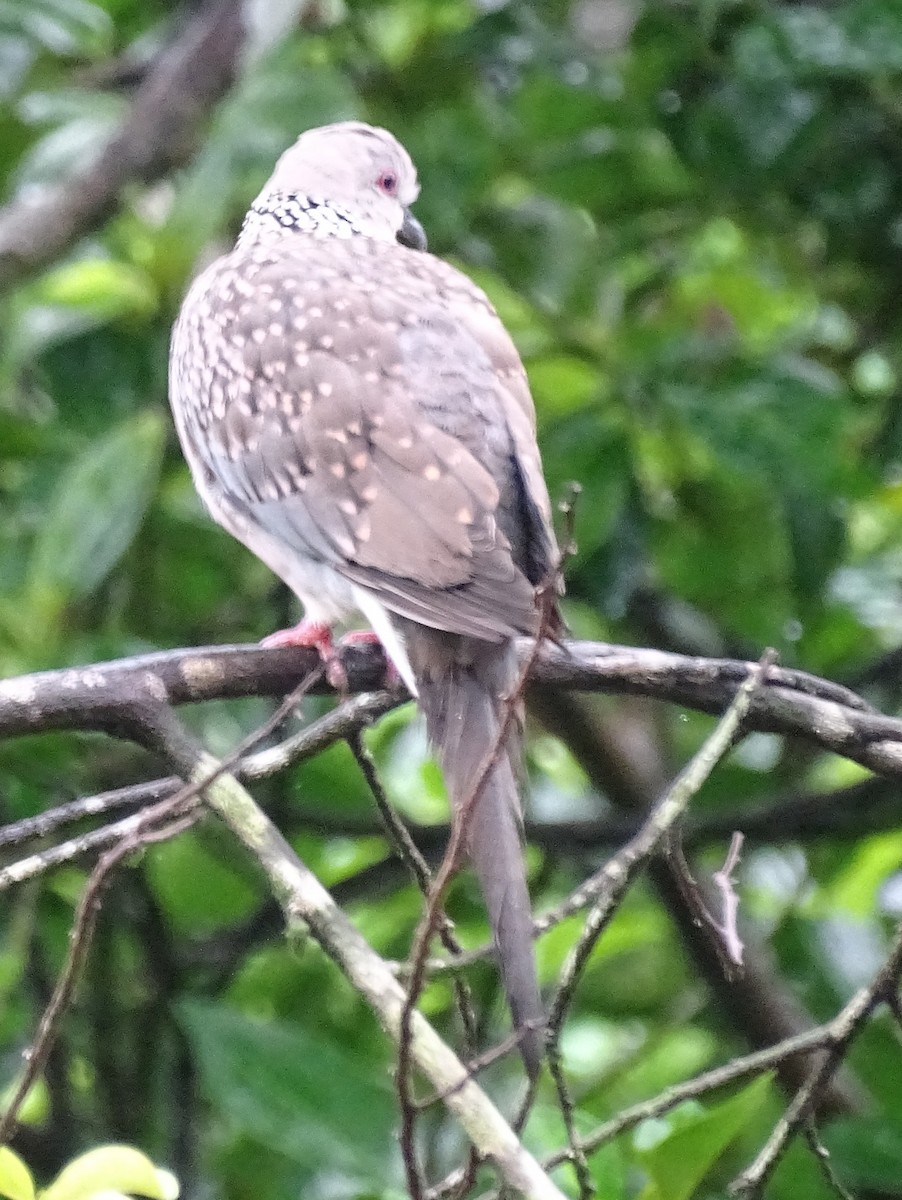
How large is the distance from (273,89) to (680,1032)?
4.94 feet

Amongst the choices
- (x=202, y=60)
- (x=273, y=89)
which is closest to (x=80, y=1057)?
(x=273, y=89)

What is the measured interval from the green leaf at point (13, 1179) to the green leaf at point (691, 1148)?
0.64 m

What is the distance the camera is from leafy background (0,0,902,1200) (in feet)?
7.36

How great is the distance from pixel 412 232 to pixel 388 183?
3.4 inches

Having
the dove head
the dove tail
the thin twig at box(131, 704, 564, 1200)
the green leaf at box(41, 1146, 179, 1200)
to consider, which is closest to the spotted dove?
the dove tail

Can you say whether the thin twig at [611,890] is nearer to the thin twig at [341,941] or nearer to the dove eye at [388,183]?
the thin twig at [341,941]

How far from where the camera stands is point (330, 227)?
2.74m

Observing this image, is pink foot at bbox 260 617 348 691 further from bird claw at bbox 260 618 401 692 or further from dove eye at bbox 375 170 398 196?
dove eye at bbox 375 170 398 196

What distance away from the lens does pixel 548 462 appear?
7.48ft

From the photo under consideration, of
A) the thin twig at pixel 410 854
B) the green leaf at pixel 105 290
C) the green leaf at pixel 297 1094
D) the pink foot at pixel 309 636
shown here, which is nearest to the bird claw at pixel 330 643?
the pink foot at pixel 309 636

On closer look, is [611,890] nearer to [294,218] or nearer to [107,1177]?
[107,1177]

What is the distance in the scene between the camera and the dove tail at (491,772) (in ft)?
4.36

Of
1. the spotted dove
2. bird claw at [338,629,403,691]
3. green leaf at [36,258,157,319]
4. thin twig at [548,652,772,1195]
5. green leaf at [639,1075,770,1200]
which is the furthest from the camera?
green leaf at [36,258,157,319]

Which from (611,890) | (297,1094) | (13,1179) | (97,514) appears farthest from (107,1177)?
(97,514)
